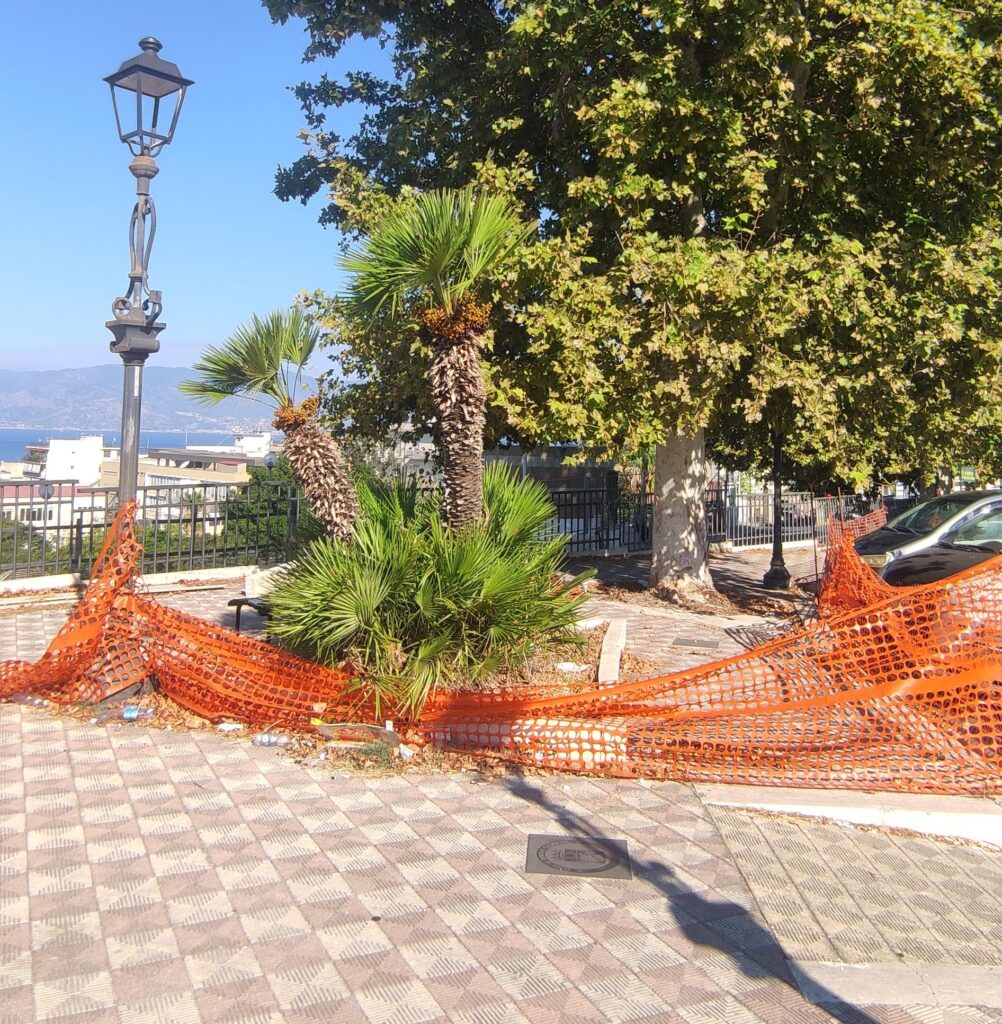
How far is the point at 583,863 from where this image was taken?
487 centimetres

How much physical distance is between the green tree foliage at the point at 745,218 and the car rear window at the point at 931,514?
79 cm

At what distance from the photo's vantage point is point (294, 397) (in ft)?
26.0

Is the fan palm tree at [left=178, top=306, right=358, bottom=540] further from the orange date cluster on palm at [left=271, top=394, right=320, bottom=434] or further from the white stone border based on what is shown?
the white stone border

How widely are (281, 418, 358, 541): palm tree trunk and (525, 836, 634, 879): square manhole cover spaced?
358cm

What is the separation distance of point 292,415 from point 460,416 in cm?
140

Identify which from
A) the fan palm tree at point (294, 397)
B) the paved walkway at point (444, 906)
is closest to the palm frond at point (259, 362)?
the fan palm tree at point (294, 397)

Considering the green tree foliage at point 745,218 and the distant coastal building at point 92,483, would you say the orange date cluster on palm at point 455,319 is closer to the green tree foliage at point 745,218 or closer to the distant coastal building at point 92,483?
the green tree foliage at point 745,218

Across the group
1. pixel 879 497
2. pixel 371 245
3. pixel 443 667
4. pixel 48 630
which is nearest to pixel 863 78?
pixel 371 245

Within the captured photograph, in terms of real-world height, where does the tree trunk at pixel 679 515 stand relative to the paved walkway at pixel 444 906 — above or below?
above

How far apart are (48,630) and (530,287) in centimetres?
676

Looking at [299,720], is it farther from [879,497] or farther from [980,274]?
[879,497]

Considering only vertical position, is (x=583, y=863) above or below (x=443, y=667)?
below

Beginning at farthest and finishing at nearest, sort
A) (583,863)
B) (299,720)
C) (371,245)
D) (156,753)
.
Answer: (371,245)
(299,720)
(156,753)
(583,863)

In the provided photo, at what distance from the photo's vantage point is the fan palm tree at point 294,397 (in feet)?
25.5
